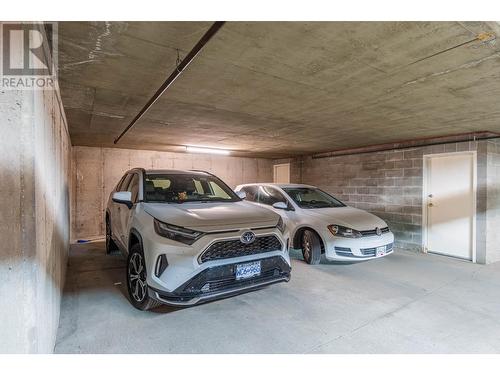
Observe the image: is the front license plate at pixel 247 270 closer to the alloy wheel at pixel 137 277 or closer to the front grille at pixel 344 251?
the alloy wheel at pixel 137 277

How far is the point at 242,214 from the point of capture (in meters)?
2.98

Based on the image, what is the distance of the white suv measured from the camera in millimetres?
2436

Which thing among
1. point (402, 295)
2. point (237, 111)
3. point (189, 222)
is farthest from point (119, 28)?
point (402, 295)

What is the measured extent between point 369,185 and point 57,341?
6998 mm

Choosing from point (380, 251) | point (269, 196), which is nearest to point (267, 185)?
point (269, 196)

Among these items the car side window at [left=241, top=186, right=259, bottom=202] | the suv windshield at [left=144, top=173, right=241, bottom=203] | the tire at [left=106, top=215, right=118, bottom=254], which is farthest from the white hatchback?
the tire at [left=106, top=215, right=118, bottom=254]

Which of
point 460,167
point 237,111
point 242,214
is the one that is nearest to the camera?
point 242,214

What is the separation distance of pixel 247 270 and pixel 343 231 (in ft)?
7.91

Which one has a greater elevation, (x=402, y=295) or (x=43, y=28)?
(x=43, y=28)

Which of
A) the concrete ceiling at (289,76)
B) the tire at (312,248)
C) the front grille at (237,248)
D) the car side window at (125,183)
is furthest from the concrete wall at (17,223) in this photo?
the tire at (312,248)

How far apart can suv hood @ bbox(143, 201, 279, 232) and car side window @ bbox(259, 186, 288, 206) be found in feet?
7.77

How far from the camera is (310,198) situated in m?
5.91

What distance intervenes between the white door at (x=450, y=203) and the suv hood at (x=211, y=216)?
15.3 ft
